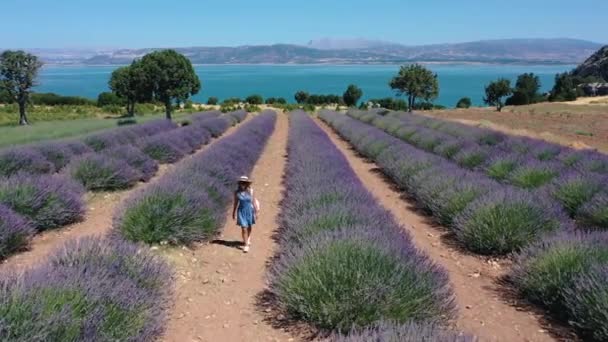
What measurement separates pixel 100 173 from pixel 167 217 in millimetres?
4617

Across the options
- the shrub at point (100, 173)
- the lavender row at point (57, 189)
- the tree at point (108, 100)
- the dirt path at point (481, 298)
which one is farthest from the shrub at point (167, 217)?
the tree at point (108, 100)

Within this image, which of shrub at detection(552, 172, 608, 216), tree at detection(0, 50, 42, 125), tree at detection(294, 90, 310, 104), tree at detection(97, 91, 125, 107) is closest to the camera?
shrub at detection(552, 172, 608, 216)

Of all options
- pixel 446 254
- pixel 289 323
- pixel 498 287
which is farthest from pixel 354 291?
pixel 446 254

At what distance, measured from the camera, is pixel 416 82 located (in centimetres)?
4125

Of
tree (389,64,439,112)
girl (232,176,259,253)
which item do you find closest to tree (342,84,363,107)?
tree (389,64,439,112)

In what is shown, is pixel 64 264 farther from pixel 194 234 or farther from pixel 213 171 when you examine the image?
pixel 213 171

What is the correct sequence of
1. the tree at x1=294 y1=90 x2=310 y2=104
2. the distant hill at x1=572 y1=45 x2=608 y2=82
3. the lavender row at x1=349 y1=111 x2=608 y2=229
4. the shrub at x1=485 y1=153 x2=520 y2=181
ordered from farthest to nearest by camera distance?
the distant hill at x1=572 y1=45 x2=608 y2=82 < the tree at x1=294 y1=90 x2=310 y2=104 < the shrub at x1=485 y1=153 x2=520 y2=181 < the lavender row at x1=349 y1=111 x2=608 y2=229

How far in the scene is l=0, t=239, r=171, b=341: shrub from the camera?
3.00m

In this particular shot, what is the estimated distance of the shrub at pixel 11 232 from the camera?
605 centimetres

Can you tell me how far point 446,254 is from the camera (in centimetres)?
673

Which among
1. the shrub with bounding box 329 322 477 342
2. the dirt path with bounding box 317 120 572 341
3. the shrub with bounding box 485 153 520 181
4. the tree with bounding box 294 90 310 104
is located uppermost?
the shrub with bounding box 329 322 477 342

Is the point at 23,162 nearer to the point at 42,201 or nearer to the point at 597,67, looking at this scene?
the point at 42,201

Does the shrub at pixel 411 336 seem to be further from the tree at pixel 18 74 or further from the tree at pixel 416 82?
the tree at pixel 416 82

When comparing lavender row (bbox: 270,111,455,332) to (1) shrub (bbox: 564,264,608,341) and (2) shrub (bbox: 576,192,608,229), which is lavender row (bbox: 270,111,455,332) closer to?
(1) shrub (bbox: 564,264,608,341)
